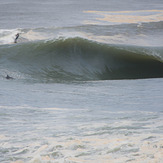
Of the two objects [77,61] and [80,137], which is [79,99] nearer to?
[80,137]

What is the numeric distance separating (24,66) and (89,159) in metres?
5.72

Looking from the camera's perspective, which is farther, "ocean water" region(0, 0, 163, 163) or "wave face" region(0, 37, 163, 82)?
"wave face" region(0, 37, 163, 82)

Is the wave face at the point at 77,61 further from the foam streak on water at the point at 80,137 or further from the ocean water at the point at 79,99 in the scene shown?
the foam streak on water at the point at 80,137

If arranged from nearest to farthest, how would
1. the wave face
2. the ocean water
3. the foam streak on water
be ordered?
the foam streak on water → the ocean water → the wave face

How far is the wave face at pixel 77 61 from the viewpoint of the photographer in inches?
291

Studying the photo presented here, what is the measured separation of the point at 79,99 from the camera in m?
4.40

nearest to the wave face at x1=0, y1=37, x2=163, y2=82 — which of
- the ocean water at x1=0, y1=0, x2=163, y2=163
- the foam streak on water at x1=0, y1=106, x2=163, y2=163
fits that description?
the ocean water at x1=0, y1=0, x2=163, y2=163

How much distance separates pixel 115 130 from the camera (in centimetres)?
281

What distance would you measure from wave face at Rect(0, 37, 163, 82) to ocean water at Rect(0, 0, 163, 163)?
0.08 feet

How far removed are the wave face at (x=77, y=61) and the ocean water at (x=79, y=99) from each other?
2 cm

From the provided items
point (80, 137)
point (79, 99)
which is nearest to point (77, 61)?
point (79, 99)

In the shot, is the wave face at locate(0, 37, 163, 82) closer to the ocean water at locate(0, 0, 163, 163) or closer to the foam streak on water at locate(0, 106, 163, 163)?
the ocean water at locate(0, 0, 163, 163)

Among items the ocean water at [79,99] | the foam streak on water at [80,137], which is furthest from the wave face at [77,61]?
the foam streak on water at [80,137]

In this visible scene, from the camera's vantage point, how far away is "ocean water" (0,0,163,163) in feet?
7.91
